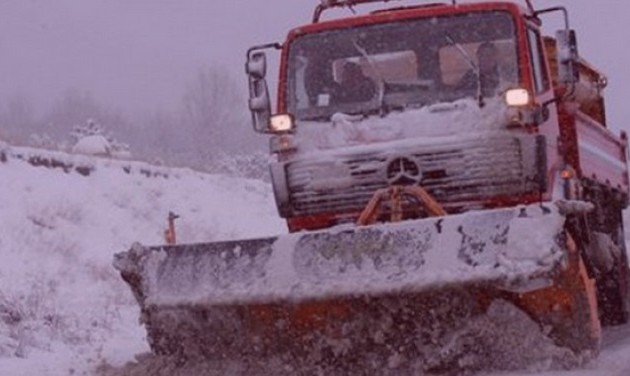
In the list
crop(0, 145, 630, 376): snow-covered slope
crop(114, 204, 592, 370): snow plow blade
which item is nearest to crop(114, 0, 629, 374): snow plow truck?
crop(114, 204, 592, 370): snow plow blade

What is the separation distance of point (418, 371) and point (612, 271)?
15.2 feet

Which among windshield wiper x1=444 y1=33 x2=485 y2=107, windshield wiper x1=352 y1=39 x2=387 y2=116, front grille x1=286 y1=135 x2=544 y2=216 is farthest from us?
windshield wiper x1=352 y1=39 x2=387 y2=116

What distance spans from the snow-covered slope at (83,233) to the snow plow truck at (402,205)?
1.69m

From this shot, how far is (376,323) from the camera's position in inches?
270

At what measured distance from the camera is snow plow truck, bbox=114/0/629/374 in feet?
21.5

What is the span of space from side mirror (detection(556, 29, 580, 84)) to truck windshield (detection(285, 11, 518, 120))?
42 cm

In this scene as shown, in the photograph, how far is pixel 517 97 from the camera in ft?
26.1

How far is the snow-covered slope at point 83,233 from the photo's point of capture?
9578 millimetres

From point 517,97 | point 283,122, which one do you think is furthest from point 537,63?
point 283,122

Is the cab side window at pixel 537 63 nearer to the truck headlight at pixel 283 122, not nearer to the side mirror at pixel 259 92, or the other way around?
the truck headlight at pixel 283 122

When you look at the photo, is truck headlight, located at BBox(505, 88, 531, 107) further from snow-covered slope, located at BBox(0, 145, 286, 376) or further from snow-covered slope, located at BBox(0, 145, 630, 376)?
snow-covered slope, located at BBox(0, 145, 286, 376)

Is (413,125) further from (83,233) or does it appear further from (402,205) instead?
(83,233)

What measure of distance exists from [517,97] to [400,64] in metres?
1.01

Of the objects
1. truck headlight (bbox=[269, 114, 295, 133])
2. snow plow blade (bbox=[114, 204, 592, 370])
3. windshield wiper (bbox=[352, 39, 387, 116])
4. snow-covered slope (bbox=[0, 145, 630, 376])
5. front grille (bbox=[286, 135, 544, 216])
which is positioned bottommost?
snow-covered slope (bbox=[0, 145, 630, 376])
